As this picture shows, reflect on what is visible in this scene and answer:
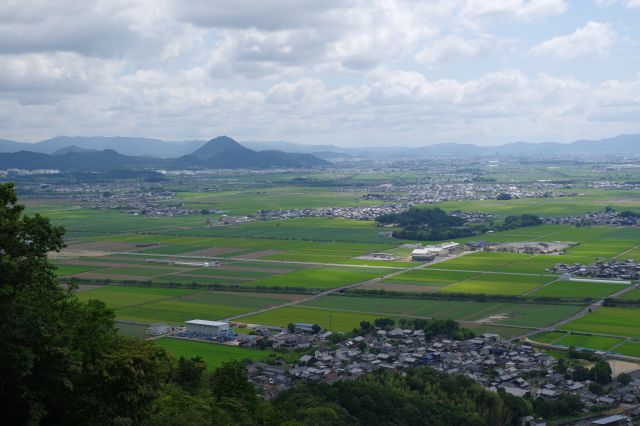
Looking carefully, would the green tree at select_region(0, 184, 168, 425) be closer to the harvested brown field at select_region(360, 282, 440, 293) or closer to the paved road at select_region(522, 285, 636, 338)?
the paved road at select_region(522, 285, 636, 338)

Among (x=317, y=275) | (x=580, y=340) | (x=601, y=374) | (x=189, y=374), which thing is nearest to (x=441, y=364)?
(x=601, y=374)

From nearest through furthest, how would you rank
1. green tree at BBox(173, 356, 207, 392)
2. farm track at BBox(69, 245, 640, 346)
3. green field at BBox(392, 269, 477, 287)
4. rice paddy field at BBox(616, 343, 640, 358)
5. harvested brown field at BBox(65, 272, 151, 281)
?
green tree at BBox(173, 356, 207, 392) < rice paddy field at BBox(616, 343, 640, 358) < farm track at BBox(69, 245, 640, 346) < green field at BBox(392, 269, 477, 287) < harvested brown field at BBox(65, 272, 151, 281)

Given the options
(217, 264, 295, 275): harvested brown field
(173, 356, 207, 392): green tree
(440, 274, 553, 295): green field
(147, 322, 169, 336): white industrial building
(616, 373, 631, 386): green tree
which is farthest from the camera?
(217, 264, 295, 275): harvested brown field

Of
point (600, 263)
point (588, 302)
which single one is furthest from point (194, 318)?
point (600, 263)

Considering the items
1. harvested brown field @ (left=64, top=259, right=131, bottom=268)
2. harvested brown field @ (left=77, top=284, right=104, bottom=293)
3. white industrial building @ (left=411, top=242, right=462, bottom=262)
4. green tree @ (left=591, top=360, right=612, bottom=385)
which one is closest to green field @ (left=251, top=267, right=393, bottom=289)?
white industrial building @ (left=411, top=242, right=462, bottom=262)

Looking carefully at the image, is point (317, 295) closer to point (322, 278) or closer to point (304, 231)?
point (322, 278)

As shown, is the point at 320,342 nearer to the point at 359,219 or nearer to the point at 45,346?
the point at 45,346
